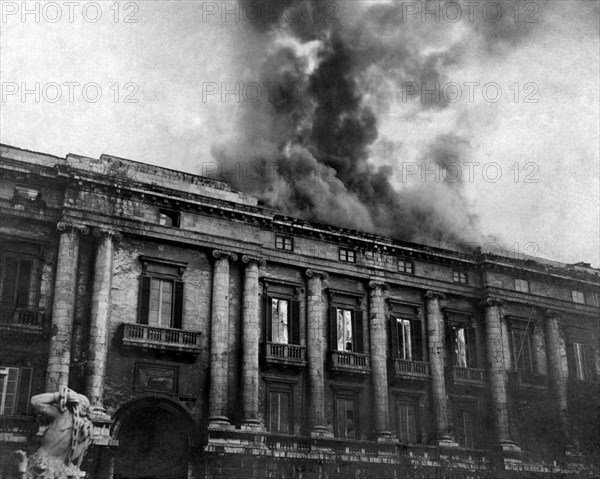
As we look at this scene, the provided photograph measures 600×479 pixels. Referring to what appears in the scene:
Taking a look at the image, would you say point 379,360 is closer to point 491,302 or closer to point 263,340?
point 263,340

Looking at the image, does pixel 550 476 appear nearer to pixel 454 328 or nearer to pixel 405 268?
pixel 454 328

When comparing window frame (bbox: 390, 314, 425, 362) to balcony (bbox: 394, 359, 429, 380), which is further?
window frame (bbox: 390, 314, 425, 362)

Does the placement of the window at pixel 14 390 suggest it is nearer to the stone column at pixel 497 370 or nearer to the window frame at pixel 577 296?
the stone column at pixel 497 370

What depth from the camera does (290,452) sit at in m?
32.6

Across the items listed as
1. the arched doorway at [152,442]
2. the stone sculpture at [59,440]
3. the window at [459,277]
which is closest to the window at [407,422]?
the window at [459,277]

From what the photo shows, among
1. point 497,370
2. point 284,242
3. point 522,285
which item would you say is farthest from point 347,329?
point 522,285

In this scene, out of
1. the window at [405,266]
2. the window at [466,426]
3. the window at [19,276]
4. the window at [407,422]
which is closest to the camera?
the window at [19,276]

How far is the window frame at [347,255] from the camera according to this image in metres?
37.7

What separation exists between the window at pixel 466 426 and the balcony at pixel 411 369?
9.75 feet

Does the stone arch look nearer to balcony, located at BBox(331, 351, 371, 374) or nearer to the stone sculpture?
balcony, located at BBox(331, 351, 371, 374)

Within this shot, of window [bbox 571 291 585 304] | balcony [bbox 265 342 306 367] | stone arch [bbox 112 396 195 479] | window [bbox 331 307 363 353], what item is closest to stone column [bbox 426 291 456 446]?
window [bbox 331 307 363 353]

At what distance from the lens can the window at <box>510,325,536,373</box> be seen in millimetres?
41344

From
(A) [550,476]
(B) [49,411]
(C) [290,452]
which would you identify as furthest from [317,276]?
(B) [49,411]

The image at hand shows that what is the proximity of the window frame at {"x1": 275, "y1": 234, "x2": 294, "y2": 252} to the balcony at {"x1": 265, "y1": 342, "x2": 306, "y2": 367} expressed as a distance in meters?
4.61
